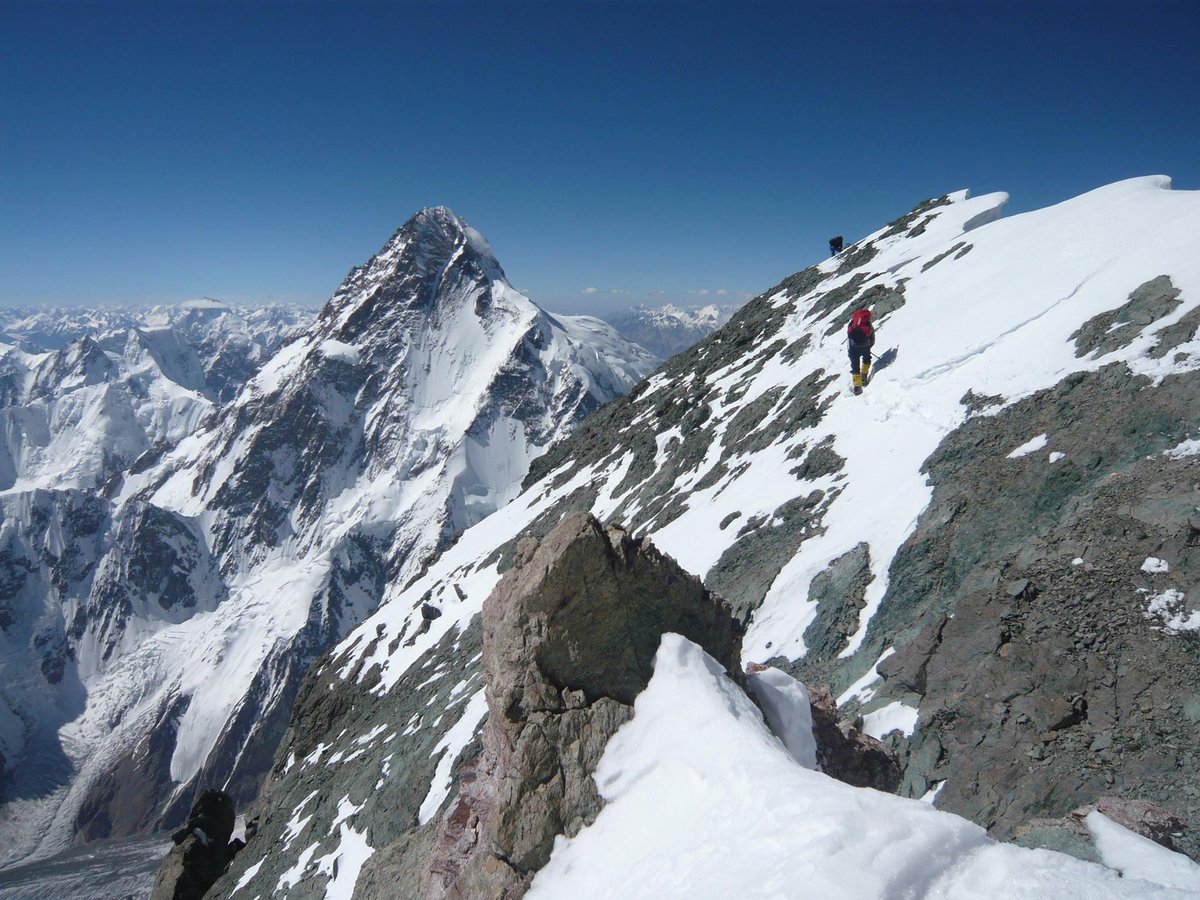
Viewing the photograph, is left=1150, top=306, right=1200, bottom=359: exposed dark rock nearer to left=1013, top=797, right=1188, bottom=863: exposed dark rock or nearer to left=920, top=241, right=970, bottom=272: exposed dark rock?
left=1013, top=797, right=1188, bottom=863: exposed dark rock

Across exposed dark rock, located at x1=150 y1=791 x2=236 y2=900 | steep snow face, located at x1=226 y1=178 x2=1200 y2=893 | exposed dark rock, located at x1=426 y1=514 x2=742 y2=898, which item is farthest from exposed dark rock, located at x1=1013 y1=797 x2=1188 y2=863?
exposed dark rock, located at x1=150 y1=791 x2=236 y2=900

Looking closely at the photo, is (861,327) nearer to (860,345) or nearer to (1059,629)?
(860,345)

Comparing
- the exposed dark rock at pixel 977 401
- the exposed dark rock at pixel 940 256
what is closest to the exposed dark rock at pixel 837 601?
the exposed dark rock at pixel 977 401

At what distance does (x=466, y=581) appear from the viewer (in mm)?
39125

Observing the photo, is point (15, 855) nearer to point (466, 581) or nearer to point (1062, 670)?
point (466, 581)

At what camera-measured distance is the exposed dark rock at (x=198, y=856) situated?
90.7 feet

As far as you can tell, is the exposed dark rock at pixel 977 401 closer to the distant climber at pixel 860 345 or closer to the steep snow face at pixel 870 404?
the steep snow face at pixel 870 404

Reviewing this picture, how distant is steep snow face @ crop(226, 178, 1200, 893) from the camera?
12.7 meters

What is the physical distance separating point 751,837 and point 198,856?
3695 centimetres

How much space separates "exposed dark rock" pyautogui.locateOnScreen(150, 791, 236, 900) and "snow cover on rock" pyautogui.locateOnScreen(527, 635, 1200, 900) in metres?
32.9

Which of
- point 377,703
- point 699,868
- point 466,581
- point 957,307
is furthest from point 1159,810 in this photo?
point 466,581

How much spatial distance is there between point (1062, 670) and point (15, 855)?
222 meters

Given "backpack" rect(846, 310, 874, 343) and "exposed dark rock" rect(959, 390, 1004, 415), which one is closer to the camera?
"exposed dark rock" rect(959, 390, 1004, 415)

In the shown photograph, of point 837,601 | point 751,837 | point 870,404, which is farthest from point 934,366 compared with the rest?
point 751,837
